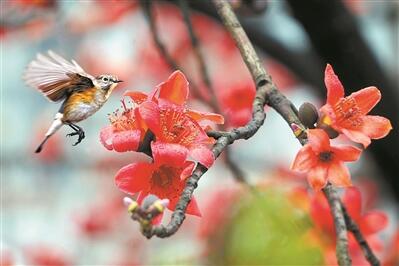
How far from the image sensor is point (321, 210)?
1931mm

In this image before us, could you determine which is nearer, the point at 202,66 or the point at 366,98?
→ the point at 366,98

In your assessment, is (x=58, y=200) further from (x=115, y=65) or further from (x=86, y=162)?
(x=115, y=65)

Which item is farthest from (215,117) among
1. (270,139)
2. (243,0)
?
(270,139)

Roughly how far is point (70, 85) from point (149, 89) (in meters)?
2.84

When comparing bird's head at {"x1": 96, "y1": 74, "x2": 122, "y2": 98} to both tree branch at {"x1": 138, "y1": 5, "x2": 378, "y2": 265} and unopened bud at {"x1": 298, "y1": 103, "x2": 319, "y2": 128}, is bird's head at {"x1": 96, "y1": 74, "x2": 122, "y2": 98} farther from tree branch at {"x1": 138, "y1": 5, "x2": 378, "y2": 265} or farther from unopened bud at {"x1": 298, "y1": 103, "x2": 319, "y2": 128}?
unopened bud at {"x1": 298, "y1": 103, "x2": 319, "y2": 128}

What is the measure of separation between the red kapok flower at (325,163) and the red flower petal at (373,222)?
1.91 ft

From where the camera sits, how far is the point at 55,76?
1428 mm

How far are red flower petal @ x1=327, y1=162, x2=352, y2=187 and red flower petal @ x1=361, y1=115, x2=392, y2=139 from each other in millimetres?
69

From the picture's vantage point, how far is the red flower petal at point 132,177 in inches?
51.5

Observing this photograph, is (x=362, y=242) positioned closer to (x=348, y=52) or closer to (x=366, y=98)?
(x=366, y=98)

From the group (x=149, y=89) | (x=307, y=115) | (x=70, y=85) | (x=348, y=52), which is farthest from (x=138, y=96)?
(x=149, y=89)

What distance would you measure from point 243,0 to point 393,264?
981mm

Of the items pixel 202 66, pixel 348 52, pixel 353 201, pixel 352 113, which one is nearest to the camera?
pixel 352 113

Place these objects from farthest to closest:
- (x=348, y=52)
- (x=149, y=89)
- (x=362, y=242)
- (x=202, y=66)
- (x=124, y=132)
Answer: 1. (x=149, y=89)
2. (x=348, y=52)
3. (x=202, y=66)
4. (x=362, y=242)
5. (x=124, y=132)
